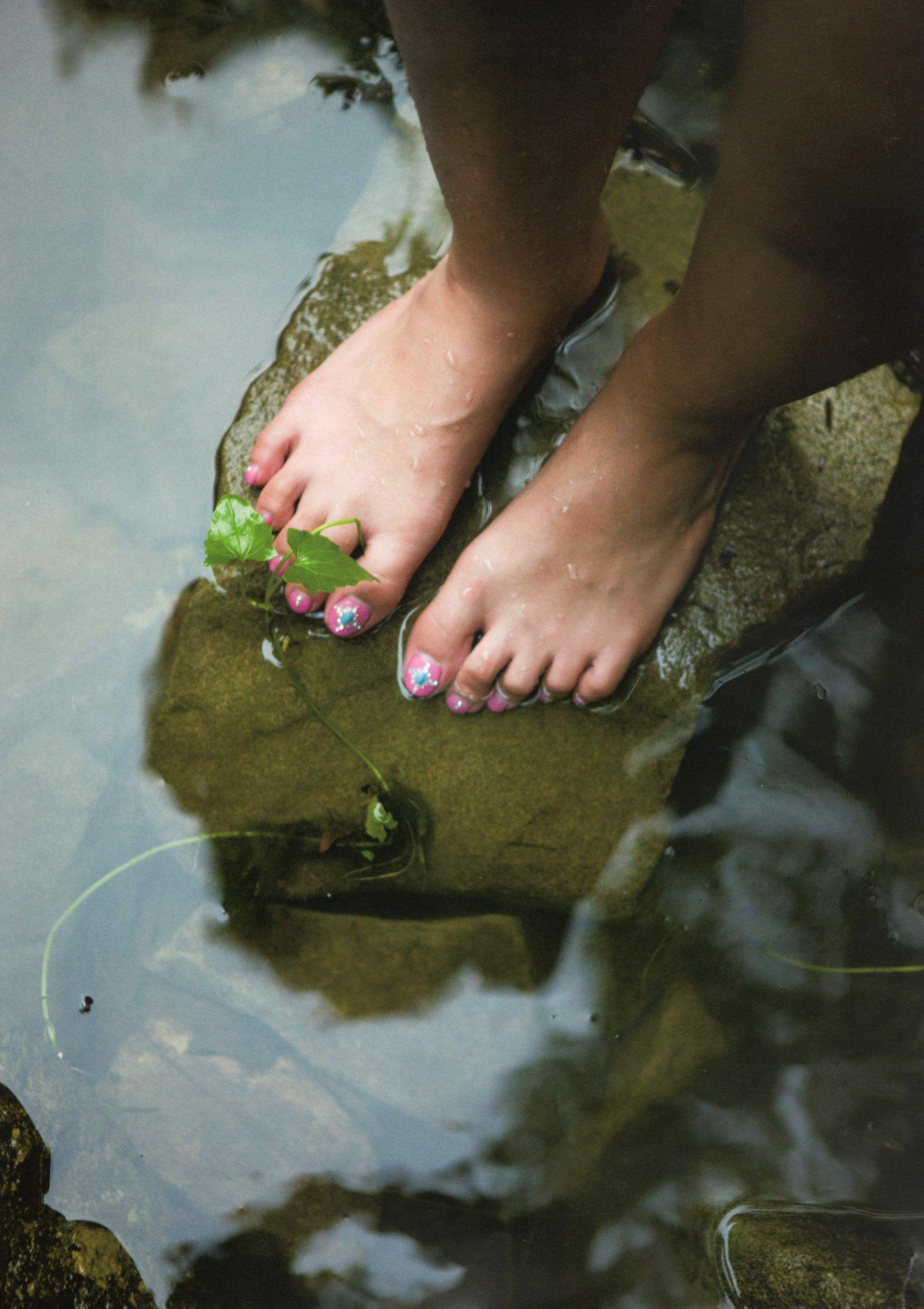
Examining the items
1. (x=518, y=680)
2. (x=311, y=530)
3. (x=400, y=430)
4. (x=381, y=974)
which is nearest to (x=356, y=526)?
(x=311, y=530)

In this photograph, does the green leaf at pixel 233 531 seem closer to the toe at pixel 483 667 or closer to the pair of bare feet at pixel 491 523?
the pair of bare feet at pixel 491 523

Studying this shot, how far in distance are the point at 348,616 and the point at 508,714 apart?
0.36 meters

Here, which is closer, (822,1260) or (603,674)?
(822,1260)

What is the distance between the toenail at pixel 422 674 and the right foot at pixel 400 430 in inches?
4.5

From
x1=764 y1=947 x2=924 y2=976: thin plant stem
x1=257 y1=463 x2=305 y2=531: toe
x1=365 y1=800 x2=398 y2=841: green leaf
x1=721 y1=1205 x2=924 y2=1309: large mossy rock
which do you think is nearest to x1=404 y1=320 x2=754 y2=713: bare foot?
x1=365 y1=800 x2=398 y2=841: green leaf

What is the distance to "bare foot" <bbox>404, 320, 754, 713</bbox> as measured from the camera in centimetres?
155

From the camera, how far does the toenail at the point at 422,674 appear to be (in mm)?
1598

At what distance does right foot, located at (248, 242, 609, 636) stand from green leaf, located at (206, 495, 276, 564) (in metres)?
0.27

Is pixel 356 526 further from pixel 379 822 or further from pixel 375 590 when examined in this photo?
pixel 379 822

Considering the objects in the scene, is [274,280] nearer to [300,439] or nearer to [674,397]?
[300,439]

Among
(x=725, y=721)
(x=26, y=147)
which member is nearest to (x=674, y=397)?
(x=725, y=721)

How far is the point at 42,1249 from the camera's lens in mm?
1245

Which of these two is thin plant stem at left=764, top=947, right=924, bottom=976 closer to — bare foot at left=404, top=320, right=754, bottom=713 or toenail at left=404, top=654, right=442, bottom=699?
bare foot at left=404, top=320, right=754, bottom=713

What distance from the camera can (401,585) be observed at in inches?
63.9
